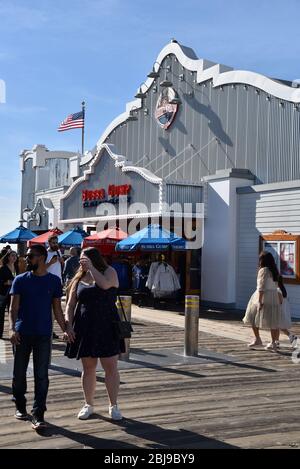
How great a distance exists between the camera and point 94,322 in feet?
19.7

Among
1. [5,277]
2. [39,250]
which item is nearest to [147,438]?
[39,250]

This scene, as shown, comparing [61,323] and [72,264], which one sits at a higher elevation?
[72,264]

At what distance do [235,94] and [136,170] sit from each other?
4.12 meters

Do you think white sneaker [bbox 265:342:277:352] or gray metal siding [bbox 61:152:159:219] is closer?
white sneaker [bbox 265:342:277:352]

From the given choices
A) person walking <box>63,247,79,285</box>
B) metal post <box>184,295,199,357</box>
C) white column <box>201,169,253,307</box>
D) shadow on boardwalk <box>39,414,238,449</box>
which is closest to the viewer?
shadow on boardwalk <box>39,414,238,449</box>

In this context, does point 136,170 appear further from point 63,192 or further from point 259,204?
point 63,192

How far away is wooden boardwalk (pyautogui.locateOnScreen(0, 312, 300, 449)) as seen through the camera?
5516 millimetres

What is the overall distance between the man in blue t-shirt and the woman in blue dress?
0.50 ft

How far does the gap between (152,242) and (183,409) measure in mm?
10420

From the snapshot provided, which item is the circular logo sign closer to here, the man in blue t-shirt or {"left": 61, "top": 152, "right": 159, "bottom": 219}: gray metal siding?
{"left": 61, "top": 152, "right": 159, "bottom": 219}: gray metal siding

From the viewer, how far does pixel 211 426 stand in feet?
19.9

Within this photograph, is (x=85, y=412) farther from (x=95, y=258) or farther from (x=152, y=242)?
(x=152, y=242)

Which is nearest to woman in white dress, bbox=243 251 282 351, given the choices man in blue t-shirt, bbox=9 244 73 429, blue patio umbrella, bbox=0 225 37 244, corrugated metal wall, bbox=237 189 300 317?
corrugated metal wall, bbox=237 189 300 317
